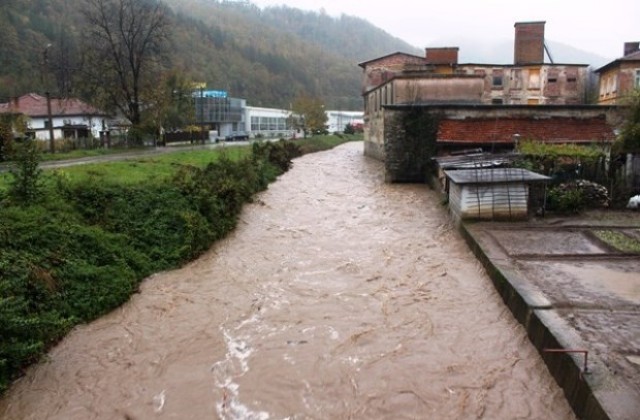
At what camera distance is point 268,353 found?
7801 millimetres

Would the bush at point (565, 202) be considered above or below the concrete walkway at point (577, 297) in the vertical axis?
above

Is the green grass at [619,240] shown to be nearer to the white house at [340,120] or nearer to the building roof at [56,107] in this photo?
the building roof at [56,107]

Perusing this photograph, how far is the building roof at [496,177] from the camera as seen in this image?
45.0ft

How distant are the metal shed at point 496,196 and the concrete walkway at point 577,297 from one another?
408 millimetres

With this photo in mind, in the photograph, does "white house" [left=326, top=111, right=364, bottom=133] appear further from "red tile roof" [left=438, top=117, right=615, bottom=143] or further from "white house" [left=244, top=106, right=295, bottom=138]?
"red tile roof" [left=438, top=117, right=615, bottom=143]

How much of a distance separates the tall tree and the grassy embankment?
21812mm

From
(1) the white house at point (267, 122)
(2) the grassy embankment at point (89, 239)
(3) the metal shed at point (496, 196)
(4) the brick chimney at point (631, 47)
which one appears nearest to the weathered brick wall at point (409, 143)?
(2) the grassy embankment at point (89, 239)

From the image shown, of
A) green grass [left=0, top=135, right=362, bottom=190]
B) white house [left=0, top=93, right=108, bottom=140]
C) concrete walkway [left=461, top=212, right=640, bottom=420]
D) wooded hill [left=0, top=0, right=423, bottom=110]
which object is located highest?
wooded hill [left=0, top=0, right=423, bottom=110]

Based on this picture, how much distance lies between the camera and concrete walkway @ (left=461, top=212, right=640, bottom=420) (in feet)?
19.3

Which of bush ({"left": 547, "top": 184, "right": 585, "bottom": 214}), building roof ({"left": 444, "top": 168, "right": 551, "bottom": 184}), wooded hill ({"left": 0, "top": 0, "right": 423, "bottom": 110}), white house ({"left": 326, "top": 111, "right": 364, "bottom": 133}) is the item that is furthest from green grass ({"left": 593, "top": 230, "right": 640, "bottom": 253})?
white house ({"left": 326, "top": 111, "right": 364, "bottom": 133})

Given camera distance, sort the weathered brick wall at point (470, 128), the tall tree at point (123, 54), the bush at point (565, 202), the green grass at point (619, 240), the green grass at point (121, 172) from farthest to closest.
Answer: the tall tree at point (123, 54) → the weathered brick wall at point (470, 128) → the bush at point (565, 202) → the green grass at point (121, 172) → the green grass at point (619, 240)

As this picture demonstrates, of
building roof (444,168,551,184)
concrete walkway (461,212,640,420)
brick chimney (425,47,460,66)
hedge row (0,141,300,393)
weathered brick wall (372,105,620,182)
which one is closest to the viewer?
concrete walkway (461,212,640,420)

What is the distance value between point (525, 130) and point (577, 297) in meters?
15.7

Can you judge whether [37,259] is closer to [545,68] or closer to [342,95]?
[545,68]
